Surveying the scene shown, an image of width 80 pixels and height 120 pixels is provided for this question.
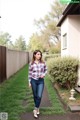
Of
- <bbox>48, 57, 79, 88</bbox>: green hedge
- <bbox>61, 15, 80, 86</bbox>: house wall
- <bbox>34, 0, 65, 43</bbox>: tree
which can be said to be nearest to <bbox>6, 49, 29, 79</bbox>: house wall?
<bbox>61, 15, 80, 86</bbox>: house wall

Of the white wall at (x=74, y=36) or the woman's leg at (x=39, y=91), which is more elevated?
the white wall at (x=74, y=36)

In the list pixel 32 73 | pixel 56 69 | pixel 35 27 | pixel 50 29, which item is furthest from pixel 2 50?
pixel 35 27

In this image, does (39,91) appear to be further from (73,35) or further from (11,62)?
(11,62)

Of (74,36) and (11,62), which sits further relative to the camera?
(11,62)

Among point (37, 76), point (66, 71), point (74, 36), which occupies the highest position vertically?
point (74, 36)

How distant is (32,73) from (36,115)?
1084 millimetres

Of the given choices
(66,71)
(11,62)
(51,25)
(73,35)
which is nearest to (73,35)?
(73,35)

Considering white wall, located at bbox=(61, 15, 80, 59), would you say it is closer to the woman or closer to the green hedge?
the green hedge

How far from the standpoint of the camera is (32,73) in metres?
6.77

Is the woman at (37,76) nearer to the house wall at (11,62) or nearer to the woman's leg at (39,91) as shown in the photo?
the woman's leg at (39,91)

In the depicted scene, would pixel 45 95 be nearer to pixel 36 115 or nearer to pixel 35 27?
pixel 36 115

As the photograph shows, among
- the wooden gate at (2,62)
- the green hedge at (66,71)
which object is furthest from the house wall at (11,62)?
the green hedge at (66,71)

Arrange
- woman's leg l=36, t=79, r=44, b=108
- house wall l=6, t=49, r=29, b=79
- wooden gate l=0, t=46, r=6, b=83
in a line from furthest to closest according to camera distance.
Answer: house wall l=6, t=49, r=29, b=79, wooden gate l=0, t=46, r=6, b=83, woman's leg l=36, t=79, r=44, b=108

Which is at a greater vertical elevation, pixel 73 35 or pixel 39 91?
pixel 73 35
